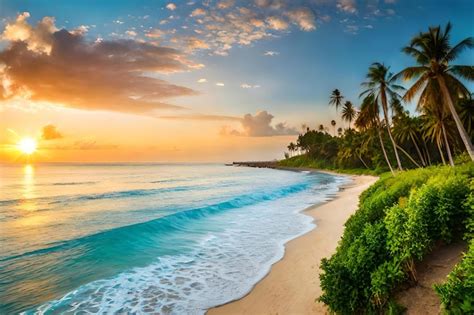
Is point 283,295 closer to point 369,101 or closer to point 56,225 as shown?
point 56,225

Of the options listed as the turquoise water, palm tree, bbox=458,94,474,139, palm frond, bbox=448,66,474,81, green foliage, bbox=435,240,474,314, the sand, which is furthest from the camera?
palm tree, bbox=458,94,474,139

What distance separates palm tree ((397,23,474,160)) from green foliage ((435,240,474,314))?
67.2 feet

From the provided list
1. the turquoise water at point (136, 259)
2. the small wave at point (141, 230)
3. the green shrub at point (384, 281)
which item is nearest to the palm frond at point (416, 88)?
the turquoise water at point (136, 259)

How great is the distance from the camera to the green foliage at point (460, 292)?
3607 mm

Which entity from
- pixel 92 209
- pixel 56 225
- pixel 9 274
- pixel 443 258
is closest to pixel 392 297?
pixel 443 258

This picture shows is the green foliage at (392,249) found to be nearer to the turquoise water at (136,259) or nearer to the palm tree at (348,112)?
the turquoise water at (136,259)

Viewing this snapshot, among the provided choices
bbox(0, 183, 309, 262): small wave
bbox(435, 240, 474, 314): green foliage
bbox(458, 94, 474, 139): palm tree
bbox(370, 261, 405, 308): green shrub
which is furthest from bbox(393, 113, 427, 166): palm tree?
bbox(435, 240, 474, 314): green foliage

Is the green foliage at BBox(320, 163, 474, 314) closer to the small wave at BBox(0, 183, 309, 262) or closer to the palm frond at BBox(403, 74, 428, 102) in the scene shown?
the small wave at BBox(0, 183, 309, 262)

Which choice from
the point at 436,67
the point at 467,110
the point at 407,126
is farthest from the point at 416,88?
the point at 407,126

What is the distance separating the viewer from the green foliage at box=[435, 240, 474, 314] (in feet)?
11.8

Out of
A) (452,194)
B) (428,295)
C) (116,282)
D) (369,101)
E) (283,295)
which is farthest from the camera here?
(369,101)

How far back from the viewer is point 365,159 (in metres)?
73.4

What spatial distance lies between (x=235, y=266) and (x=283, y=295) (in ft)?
9.78

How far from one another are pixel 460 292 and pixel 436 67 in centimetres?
2253
